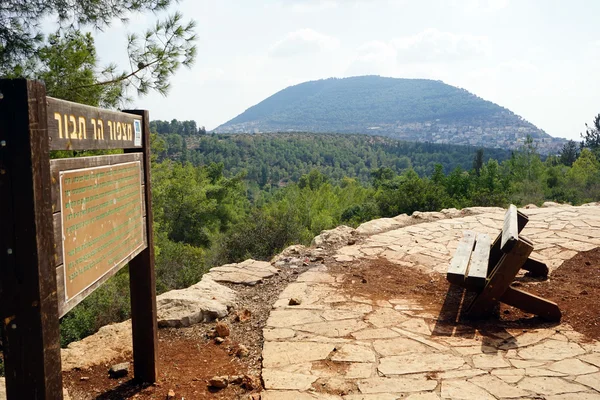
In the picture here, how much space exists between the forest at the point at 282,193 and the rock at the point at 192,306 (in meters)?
2.08

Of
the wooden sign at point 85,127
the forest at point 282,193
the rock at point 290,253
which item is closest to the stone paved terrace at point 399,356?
the rock at point 290,253

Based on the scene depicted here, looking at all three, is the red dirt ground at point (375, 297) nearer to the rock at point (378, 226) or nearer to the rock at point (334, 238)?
the rock at point (334, 238)

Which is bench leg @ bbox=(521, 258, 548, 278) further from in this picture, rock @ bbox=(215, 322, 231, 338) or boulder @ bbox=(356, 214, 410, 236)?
rock @ bbox=(215, 322, 231, 338)

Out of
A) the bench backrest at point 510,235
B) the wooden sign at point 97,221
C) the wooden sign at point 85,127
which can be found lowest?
the bench backrest at point 510,235

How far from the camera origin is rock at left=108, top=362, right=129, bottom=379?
3.13m

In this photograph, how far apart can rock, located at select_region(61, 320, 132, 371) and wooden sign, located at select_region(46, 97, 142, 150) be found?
63.9 inches

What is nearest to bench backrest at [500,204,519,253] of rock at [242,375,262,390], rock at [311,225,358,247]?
rock at [242,375,262,390]

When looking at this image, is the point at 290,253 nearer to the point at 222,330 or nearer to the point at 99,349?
the point at 222,330

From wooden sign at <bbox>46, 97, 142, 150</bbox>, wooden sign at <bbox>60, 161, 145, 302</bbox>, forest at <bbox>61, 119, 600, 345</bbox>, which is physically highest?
wooden sign at <bbox>46, 97, 142, 150</bbox>

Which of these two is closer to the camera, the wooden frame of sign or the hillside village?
the wooden frame of sign

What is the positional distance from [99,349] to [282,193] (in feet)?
126

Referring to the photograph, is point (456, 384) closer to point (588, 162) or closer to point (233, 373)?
point (233, 373)

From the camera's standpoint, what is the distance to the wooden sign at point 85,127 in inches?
69.7

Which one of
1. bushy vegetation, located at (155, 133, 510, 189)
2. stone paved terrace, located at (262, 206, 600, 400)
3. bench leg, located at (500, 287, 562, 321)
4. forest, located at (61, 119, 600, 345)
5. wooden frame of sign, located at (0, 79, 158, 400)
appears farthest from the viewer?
bushy vegetation, located at (155, 133, 510, 189)
